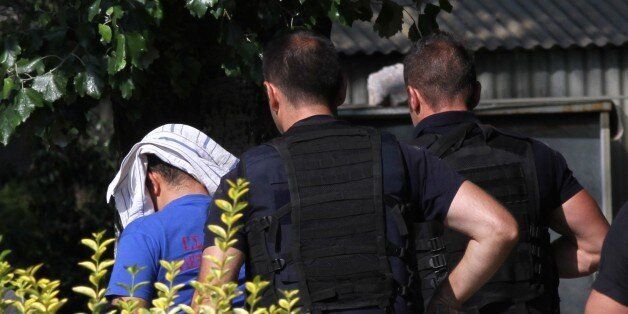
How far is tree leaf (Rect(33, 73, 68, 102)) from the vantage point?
13.2 ft

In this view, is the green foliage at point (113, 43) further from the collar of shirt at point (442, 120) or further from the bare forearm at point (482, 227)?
the bare forearm at point (482, 227)

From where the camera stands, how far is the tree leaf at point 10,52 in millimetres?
4070

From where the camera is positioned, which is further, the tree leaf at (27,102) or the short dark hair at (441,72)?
the tree leaf at (27,102)

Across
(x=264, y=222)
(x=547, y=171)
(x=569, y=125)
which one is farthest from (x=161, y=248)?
(x=569, y=125)

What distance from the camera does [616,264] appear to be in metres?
2.71

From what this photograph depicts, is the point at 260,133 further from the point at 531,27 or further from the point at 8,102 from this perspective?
the point at 531,27

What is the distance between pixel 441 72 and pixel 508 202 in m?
0.50

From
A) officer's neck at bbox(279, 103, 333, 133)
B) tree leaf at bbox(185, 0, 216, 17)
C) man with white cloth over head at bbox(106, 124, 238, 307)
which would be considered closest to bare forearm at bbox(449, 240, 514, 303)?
officer's neck at bbox(279, 103, 333, 133)

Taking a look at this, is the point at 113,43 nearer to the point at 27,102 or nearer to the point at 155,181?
the point at 27,102

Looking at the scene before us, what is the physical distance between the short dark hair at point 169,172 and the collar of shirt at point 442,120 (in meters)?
0.78

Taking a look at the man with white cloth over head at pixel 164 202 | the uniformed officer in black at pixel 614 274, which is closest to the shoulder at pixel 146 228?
the man with white cloth over head at pixel 164 202

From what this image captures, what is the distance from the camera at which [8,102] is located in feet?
13.4

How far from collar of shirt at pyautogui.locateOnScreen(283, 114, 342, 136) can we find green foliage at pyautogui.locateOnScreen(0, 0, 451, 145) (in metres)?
1.01

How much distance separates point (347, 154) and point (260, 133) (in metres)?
1.62
